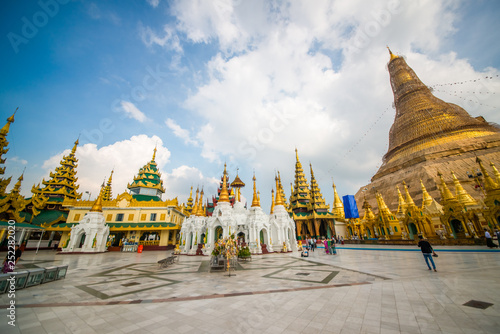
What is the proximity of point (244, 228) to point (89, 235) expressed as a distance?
18.8 metres

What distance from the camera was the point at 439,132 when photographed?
3756cm

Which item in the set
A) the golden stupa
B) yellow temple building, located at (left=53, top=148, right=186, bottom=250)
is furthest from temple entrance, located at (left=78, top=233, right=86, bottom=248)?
the golden stupa

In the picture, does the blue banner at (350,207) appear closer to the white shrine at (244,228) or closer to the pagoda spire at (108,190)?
the white shrine at (244,228)

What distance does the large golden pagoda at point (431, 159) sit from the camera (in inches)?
805


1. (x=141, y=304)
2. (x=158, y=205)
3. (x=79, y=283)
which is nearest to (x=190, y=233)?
(x=158, y=205)

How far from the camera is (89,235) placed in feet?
77.2

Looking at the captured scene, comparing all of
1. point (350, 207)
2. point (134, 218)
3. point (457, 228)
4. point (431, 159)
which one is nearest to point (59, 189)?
point (134, 218)

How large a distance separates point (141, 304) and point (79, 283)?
488cm

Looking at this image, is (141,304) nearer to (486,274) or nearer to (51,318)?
(51,318)

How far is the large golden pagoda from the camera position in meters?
20.4

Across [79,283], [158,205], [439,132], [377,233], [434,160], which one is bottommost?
[79,283]

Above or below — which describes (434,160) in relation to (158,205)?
above

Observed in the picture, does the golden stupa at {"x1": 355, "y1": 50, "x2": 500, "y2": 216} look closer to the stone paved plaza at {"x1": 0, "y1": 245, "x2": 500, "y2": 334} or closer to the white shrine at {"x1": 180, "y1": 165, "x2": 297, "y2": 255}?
the white shrine at {"x1": 180, "y1": 165, "x2": 297, "y2": 255}

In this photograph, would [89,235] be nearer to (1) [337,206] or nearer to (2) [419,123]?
(1) [337,206]
